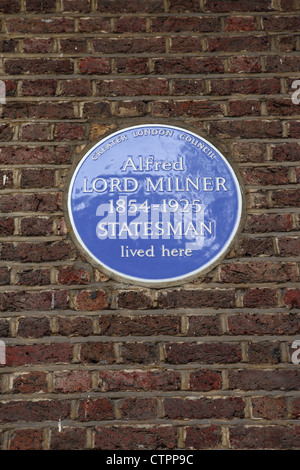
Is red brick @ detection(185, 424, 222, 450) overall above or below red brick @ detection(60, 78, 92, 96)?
below

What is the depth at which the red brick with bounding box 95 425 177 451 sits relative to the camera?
→ 1764mm

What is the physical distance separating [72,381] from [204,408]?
507 millimetres

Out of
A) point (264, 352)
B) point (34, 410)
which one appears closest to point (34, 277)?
point (34, 410)

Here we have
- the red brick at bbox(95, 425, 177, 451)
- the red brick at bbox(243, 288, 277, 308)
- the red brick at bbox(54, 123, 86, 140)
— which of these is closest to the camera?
the red brick at bbox(95, 425, 177, 451)

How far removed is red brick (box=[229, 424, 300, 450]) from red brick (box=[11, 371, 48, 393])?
0.73 metres

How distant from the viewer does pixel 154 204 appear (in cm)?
192

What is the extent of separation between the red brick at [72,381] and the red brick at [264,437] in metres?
0.57

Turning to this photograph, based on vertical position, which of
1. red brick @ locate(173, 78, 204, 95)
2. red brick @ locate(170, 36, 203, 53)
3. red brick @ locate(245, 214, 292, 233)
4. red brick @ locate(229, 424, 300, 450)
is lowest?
red brick @ locate(229, 424, 300, 450)

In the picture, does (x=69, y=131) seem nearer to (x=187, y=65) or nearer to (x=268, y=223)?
(x=187, y=65)

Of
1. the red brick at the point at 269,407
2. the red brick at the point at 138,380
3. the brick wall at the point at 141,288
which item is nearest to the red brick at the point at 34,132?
the brick wall at the point at 141,288

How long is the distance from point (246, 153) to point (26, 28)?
1082 millimetres

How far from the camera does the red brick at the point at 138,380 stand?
→ 1805 millimetres

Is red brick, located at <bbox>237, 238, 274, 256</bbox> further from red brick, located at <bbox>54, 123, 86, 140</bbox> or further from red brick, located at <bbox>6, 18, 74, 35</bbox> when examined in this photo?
red brick, located at <bbox>6, 18, 74, 35</bbox>

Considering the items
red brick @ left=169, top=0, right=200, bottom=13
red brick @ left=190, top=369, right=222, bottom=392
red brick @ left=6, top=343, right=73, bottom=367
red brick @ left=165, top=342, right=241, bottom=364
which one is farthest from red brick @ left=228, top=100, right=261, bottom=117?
red brick @ left=6, top=343, right=73, bottom=367
